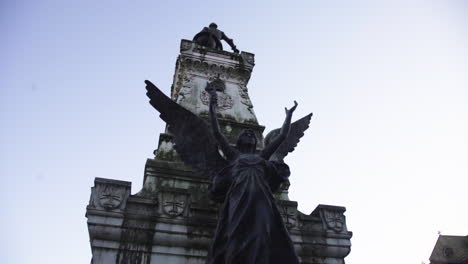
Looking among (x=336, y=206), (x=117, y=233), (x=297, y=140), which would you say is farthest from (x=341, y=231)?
(x=117, y=233)

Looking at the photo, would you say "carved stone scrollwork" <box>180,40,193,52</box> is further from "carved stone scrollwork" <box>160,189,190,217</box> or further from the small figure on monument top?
"carved stone scrollwork" <box>160,189,190,217</box>

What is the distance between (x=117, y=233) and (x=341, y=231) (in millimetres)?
5187

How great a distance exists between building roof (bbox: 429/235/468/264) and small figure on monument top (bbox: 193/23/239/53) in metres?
36.5

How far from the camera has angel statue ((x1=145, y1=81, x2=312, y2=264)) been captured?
16.5 ft

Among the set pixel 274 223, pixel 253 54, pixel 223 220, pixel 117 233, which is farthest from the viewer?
pixel 253 54

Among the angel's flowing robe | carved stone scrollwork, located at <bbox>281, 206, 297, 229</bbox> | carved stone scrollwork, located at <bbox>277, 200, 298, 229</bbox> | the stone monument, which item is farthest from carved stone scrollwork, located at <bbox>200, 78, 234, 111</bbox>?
the angel's flowing robe

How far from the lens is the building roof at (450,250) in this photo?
39.2 meters

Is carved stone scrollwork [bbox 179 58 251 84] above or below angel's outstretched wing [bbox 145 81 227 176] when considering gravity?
above

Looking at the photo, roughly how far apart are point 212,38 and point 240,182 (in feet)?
43.5

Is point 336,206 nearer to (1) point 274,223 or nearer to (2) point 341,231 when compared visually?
(2) point 341,231

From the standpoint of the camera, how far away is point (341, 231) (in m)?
8.52

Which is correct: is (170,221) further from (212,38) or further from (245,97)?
(212,38)

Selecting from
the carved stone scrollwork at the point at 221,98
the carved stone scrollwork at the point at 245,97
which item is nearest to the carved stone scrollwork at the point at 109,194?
the carved stone scrollwork at the point at 221,98

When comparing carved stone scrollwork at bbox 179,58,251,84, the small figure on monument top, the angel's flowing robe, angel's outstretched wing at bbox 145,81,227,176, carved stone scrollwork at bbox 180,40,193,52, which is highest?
the small figure on monument top
